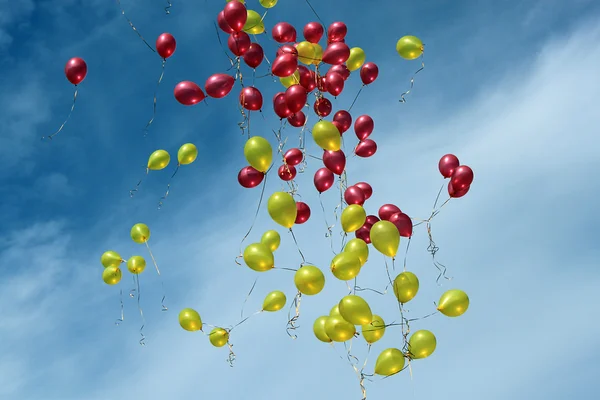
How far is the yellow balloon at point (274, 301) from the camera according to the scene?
18.6 ft

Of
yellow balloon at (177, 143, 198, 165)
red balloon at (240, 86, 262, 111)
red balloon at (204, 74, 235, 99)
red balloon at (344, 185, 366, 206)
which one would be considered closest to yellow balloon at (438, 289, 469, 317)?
red balloon at (344, 185, 366, 206)

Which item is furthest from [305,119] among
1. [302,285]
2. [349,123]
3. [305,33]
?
[302,285]

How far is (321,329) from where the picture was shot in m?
5.18

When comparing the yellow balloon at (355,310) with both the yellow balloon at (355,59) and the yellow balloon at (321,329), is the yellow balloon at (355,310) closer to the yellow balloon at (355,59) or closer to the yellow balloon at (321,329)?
the yellow balloon at (321,329)

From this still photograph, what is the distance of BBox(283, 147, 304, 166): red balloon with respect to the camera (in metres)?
5.90

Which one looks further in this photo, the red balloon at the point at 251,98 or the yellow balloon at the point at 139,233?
the yellow balloon at the point at 139,233

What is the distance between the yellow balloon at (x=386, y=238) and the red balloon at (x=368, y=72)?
2134 mm

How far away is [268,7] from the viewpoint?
236 inches

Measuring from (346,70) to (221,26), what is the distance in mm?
1382

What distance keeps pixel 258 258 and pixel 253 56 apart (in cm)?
196

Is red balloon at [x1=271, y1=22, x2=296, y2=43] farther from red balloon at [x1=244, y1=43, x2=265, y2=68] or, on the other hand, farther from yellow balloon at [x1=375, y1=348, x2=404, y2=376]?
yellow balloon at [x1=375, y1=348, x2=404, y2=376]

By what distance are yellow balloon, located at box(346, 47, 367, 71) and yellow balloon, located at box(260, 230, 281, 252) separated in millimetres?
2068

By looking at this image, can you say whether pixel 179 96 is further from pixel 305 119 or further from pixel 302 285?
pixel 302 285

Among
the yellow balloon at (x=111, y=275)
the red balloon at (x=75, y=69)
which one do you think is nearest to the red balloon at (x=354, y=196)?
the yellow balloon at (x=111, y=275)
